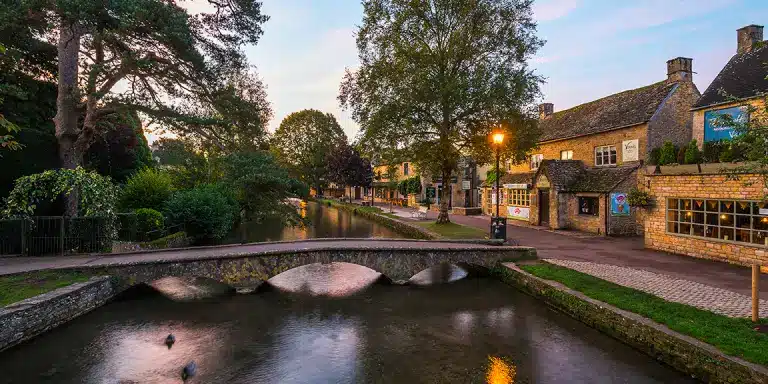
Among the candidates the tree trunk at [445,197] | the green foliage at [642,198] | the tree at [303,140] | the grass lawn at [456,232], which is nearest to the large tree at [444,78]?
the tree trunk at [445,197]

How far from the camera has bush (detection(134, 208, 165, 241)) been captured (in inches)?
701

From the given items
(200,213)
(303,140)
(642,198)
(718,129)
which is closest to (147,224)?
(200,213)

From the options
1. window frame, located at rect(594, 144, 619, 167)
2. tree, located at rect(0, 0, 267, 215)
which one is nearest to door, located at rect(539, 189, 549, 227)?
window frame, located at rect(594, 144, 619, 167)

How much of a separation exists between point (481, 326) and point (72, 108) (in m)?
17.2

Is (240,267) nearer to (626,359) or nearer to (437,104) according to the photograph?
(626,359)

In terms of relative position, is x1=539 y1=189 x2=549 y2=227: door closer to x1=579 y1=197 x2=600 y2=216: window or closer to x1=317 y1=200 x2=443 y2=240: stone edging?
x1=579 y1=197 x2=600 y2=216: window

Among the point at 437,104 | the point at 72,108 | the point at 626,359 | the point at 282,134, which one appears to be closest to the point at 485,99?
the point at 437,104

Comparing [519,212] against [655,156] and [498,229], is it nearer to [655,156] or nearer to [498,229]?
[655,156]

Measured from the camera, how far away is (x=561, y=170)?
2488 cm

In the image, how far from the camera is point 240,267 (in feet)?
43.9

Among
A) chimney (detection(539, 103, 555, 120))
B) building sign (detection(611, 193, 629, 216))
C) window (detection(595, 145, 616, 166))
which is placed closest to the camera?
building sign (detection(611, 193, 629, 216))

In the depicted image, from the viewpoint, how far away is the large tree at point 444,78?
70.7 feet

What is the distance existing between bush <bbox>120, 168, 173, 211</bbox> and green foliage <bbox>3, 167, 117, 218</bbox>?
16.7 ft

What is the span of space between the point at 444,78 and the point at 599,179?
1077 centimetres
